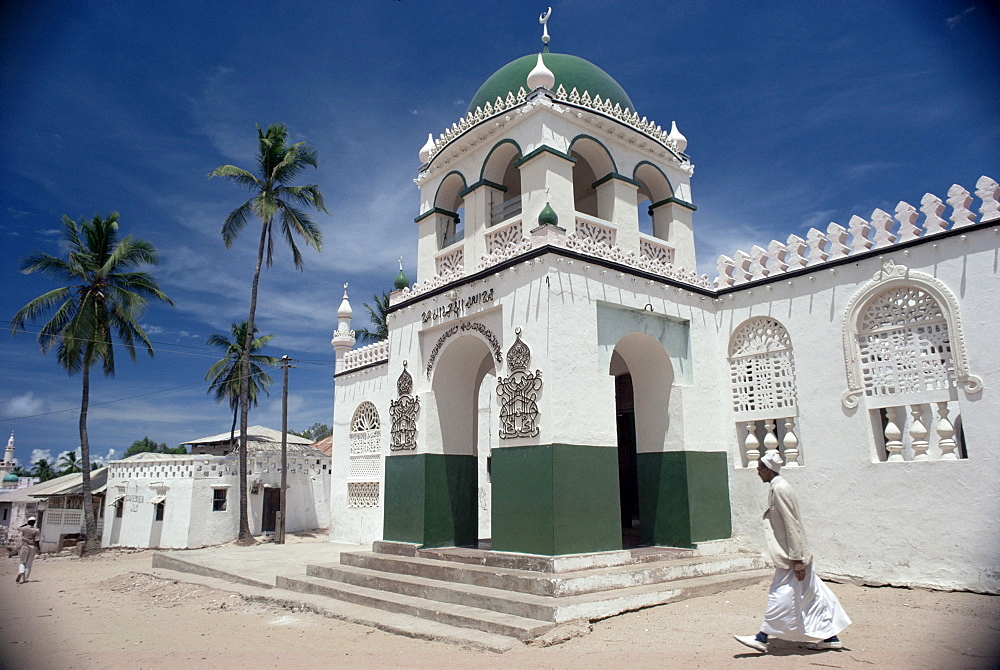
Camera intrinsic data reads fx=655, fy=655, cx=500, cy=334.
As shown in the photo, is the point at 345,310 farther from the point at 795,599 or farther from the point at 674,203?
the point at 795,599

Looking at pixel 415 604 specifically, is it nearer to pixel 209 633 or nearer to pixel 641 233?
pixel 209 633

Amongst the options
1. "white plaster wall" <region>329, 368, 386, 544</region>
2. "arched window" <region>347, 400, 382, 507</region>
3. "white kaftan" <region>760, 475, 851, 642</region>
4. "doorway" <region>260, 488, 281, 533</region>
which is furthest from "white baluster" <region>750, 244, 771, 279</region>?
"doorway" <region>260, 488, 281, 533</region>

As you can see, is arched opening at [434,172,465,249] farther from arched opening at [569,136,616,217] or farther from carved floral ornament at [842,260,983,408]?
carved floral ornament at [842,260,983,408]

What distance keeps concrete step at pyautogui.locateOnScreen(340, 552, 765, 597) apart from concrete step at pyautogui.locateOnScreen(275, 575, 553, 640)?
0.48 meters

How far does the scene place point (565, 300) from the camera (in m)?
8.04

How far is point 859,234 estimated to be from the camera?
8.41 m

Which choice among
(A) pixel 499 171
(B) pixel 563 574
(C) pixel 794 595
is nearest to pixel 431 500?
(B) pixel 563 574

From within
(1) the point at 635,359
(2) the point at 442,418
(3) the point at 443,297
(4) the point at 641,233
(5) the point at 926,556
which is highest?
(4) the point at 641,233

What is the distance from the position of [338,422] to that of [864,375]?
11388 millimetres

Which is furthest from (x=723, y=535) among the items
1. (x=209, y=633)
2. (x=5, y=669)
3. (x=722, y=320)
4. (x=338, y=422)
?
(x=338, y=422)

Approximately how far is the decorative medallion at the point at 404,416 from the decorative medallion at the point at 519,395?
6.36 feet

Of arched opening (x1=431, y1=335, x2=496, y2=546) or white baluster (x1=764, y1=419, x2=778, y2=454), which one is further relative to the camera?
arched opening (x1=431, y1=335, x2=496, y2=546)

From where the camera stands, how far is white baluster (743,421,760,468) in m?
9.12

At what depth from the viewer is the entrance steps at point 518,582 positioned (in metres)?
6.24
